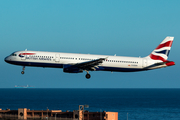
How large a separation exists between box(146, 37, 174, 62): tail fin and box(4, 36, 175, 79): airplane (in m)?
1.71

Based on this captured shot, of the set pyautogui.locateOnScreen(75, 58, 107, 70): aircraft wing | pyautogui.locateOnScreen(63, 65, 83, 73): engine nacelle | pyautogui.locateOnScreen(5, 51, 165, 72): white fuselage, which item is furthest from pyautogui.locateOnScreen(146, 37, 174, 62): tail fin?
pyautogui.locateOnScreen(63, 65, 83, 73): engine nacelle

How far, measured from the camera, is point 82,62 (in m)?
71.2

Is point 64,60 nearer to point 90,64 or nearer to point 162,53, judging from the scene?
point 90,64

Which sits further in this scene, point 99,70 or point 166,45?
point 166,45

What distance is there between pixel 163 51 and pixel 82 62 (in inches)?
922

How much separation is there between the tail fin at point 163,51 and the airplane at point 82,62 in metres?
1.71

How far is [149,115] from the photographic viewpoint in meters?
160

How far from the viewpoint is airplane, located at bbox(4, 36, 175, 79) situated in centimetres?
7012

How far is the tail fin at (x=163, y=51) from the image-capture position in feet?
259

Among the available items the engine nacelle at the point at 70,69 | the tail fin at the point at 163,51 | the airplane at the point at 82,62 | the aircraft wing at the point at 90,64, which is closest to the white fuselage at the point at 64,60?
the airplane at the point at 82,62

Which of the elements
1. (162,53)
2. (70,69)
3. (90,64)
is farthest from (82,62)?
(162,53)

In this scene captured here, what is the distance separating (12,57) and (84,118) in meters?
39.3

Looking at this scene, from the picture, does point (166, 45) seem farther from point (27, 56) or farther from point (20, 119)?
point (20, 119)

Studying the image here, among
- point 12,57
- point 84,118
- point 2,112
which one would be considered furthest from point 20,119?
point 12,57
